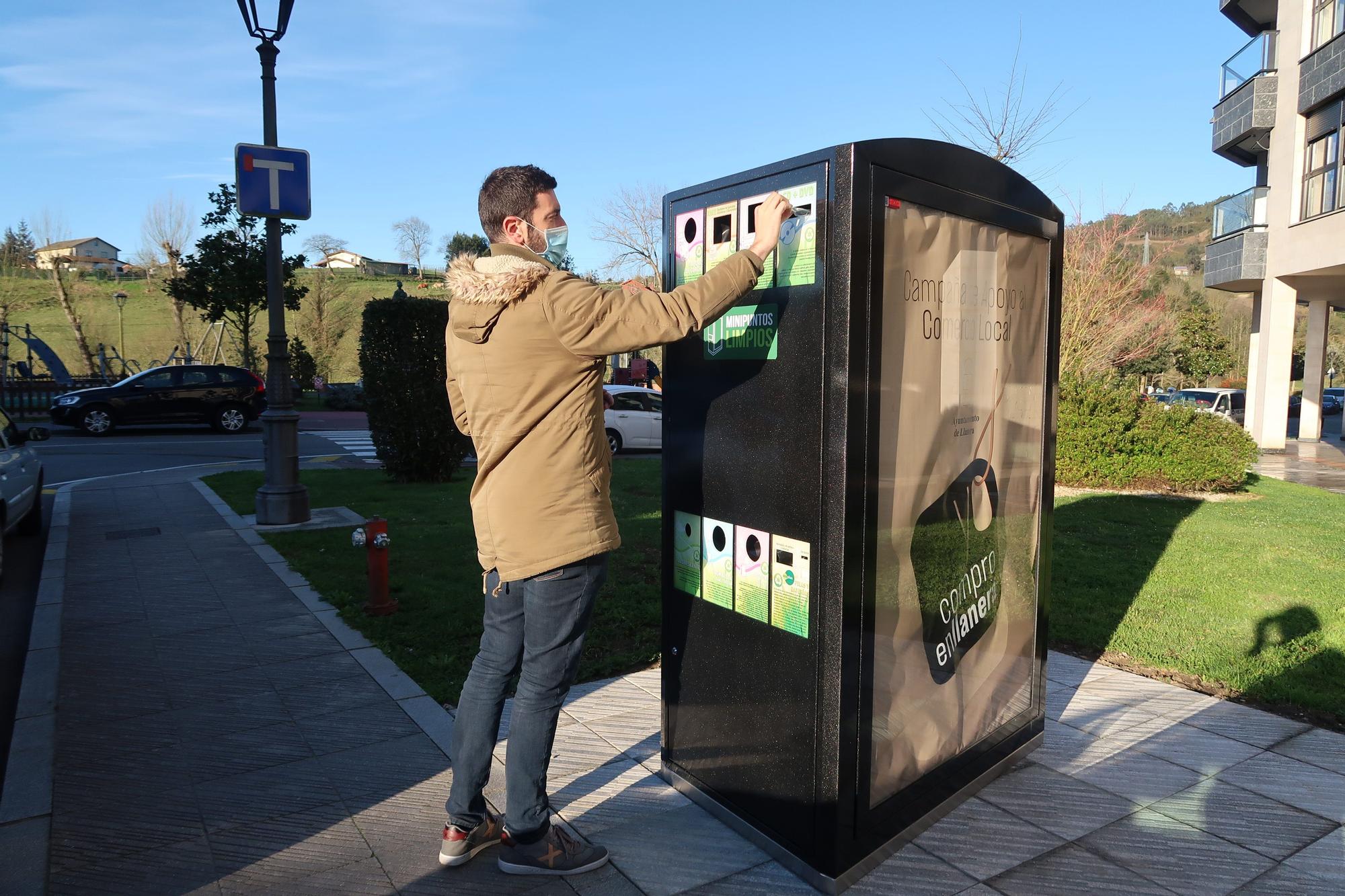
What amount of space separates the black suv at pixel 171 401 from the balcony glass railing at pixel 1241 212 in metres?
23.8

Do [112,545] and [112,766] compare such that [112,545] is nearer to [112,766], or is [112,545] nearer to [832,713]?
[112,766]

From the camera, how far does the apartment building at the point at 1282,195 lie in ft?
63.0

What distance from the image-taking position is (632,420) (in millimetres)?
18078

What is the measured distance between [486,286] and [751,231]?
0.85m

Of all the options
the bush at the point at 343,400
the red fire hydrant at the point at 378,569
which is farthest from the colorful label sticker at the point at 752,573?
the bush at the point at 343,400

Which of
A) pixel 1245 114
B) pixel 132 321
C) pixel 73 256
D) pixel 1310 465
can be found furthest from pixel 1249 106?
pixel 132 321

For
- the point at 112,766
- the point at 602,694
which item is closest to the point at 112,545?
the point at 112,766

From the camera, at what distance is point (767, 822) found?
287cm

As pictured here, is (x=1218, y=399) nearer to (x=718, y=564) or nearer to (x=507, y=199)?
(x=718, y=564)

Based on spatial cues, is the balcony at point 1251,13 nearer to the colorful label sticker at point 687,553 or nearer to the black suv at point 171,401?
the black suv at point 171,401

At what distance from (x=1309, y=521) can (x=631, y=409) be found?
38.4 ft

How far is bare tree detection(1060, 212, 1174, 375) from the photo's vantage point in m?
15.8

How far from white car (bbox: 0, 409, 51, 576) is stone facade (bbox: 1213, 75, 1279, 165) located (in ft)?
83.2

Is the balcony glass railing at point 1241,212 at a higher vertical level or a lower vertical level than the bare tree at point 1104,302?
higher
